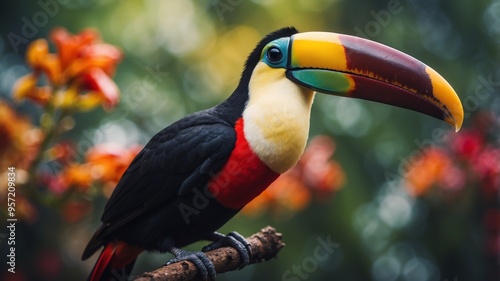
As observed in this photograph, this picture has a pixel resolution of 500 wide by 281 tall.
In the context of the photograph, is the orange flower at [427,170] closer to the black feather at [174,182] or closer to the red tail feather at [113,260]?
the black feather at [174,182]

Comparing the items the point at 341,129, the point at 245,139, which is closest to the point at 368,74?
the point at 245,139

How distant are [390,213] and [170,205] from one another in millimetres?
2026

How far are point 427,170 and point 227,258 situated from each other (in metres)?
1.56

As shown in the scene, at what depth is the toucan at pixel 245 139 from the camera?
7.18 feet

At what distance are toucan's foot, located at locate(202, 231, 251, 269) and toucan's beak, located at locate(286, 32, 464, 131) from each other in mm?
587

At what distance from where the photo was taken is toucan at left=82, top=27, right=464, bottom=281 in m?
2.19

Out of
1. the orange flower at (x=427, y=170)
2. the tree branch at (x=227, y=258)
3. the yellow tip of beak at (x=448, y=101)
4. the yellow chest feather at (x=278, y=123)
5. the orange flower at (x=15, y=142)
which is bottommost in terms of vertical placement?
the tree branch at (x=227, y=258)

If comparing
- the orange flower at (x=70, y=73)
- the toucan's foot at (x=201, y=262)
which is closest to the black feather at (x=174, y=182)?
the toucan's foot at (x=201, y=262)

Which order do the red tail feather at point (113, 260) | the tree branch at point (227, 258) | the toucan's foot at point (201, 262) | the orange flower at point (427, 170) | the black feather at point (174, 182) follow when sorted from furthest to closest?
the orange flower at point (427, 170) → the red tail feather at point (113, 260) → the black feather at point (174, 182) → the toucan's foot at point (201, 262) → the tree branch at point (227, 258)

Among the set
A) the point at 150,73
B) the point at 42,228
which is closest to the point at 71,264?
the point at 42,228

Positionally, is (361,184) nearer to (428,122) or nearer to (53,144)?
(428,122)

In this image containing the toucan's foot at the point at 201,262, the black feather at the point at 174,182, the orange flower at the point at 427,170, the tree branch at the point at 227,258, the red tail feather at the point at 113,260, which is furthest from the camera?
the orange flower at the point at 427,170

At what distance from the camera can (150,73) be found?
380 cm

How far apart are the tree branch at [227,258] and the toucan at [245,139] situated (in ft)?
0.11
